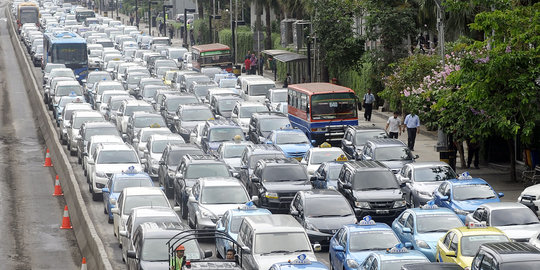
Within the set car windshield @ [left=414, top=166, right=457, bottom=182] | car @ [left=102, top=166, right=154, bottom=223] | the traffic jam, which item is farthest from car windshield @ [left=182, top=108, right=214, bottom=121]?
car windshield @ [left=414, top=166, right=457, bottom=182]

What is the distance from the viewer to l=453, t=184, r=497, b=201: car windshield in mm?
26667

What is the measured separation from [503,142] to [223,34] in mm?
50972

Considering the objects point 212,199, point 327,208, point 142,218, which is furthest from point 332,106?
point 142,218

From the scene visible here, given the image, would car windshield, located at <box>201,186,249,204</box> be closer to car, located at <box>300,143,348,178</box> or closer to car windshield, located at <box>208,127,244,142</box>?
car, located at <box>300,143,348,178</box>

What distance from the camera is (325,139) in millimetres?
39500

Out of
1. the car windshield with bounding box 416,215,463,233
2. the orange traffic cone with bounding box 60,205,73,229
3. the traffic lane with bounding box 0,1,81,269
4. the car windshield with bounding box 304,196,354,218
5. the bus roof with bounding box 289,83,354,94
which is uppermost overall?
the bus roof with bounding box 289,83,354,94

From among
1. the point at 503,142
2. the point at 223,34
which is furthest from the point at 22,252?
the point at 223,34

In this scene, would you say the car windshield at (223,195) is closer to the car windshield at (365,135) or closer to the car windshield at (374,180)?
the car windshield at (374,180)

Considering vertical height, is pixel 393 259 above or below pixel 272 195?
above

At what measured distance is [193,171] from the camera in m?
30.0

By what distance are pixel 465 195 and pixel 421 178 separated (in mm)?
2592

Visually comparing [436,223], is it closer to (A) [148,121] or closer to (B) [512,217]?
(B) [512,217]

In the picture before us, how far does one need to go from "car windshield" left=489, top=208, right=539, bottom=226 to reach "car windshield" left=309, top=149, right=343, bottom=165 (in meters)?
9.95

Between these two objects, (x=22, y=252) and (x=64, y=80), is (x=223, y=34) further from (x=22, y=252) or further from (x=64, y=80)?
(x=22, y=252)
